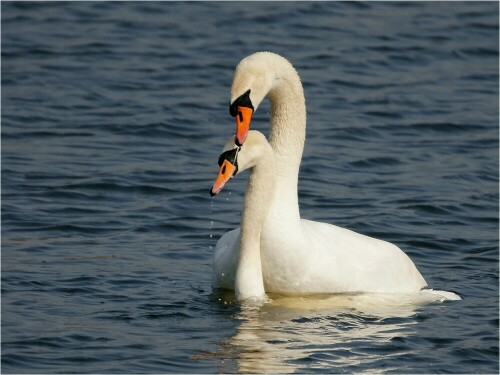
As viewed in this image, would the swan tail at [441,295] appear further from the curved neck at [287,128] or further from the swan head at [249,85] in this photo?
the swan head at [249,85]

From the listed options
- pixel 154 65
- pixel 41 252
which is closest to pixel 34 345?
pixel 41 252

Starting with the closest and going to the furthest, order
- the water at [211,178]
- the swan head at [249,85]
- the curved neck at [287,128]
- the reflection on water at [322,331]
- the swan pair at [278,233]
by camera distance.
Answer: the reflection on water at [322,331] < the water at [211,178] < the swan head at [249,85] < the swan pair at [278,233] < the curved neck at [287,128]

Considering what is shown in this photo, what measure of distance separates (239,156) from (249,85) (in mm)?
530

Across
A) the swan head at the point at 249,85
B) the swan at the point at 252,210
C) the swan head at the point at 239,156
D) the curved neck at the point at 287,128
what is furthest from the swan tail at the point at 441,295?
the swan head at the point at 249,85

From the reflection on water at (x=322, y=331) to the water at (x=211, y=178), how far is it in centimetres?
2

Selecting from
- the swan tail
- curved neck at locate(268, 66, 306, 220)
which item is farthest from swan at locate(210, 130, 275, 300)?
the swan tail

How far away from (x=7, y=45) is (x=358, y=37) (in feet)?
16.2

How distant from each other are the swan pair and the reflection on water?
103 mm

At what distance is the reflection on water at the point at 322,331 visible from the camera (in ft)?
27.9

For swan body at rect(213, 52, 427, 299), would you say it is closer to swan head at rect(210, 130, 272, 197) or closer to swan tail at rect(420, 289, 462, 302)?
swan head at rect(210, 130, 272, 197)

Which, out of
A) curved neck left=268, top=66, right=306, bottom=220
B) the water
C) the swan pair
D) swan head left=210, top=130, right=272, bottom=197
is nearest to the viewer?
the water

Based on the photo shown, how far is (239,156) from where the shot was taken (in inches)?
358

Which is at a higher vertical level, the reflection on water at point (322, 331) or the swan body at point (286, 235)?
the swan body at point (286, 235)

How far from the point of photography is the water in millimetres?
8852
